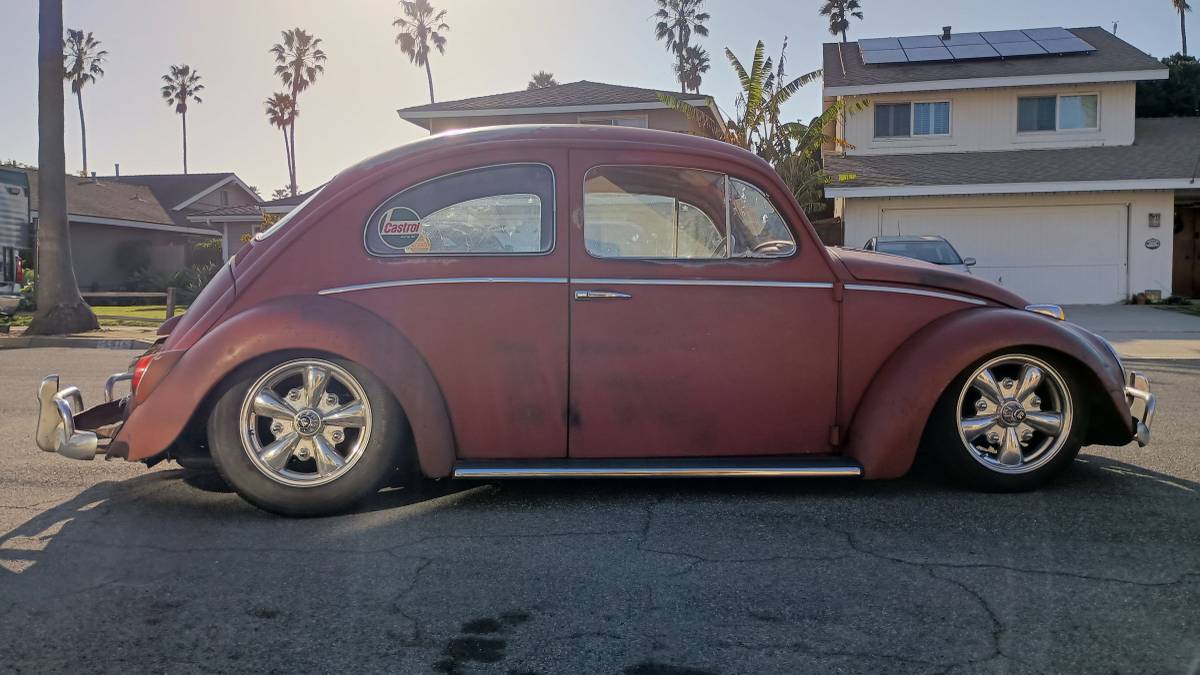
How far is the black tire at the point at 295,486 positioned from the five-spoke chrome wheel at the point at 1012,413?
2694 mm

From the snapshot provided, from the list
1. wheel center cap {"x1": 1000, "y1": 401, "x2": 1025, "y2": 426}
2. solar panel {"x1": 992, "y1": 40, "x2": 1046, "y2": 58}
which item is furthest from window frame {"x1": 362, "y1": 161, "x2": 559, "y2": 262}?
solar panel {"x1": 992, "y1": 40, "x2": 1046, "y2": 58}

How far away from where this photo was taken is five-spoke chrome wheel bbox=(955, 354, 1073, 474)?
4590mm

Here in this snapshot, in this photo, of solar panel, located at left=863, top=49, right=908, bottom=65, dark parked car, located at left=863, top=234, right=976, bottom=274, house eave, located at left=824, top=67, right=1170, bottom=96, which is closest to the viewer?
dark parked car, located at left=863, top=234, right=976, bottom=274

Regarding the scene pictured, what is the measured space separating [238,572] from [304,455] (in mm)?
786

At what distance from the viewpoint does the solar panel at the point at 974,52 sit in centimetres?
2359

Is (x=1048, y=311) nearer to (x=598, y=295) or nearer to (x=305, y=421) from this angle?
(x=598, y=295)

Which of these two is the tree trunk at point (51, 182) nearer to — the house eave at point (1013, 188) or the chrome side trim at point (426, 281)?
the chrome side trim at point (426, 281)

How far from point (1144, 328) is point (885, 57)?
440 inches

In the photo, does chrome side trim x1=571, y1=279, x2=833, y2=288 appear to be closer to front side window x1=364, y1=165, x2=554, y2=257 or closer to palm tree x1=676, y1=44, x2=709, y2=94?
front side window x1=364, y1=165, x2=554, y2=257

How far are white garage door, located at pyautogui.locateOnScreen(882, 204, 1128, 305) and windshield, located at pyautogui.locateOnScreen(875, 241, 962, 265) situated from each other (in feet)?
21.5

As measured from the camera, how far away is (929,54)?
79.9 feet

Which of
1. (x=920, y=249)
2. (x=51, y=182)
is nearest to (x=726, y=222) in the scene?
(x=920, y=249)

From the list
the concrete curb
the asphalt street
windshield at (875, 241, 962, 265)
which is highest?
windshield at (875, 241, 962, 265)

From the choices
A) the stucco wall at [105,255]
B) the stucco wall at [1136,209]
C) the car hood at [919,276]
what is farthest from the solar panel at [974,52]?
the stucco wall at [105,255]
